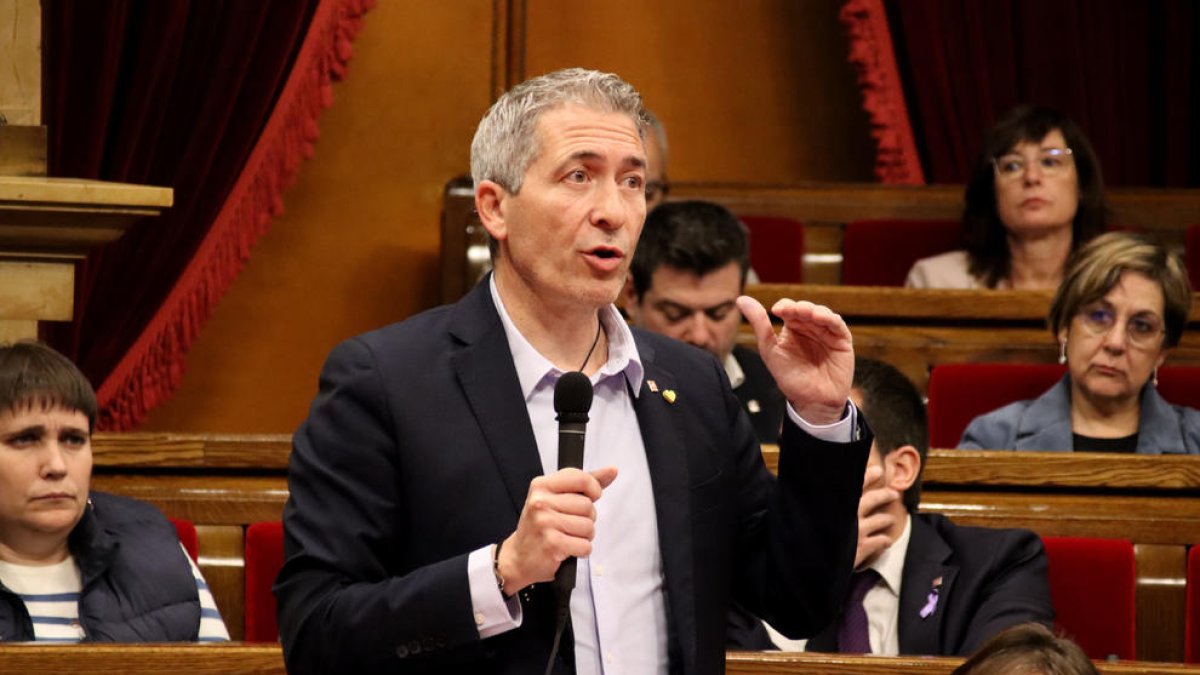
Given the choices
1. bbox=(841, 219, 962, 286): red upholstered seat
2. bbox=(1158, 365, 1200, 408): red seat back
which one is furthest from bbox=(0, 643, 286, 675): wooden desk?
bbox=(841, 219, 962, 286): red upholstered seat

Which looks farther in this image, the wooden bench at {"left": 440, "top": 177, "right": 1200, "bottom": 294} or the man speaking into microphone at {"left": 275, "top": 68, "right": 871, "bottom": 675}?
the wooden bench at {"left": 440, "top": 177, "right": 1200, "bottom": 294}

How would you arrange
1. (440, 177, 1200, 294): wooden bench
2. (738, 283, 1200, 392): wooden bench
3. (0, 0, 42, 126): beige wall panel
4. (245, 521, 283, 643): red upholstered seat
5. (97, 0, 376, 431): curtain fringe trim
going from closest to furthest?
(245, 521, 283, 643): red upholstered seat
(0, 0, 42, 126): beige wall panel
(738, 283, 1200, 392): wooden bench
(97, 0, 376, 431): curtain fringe trim
(440, 177, 1200, 294): wooden bench

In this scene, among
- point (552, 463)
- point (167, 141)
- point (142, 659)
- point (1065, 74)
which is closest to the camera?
point (552, 463)

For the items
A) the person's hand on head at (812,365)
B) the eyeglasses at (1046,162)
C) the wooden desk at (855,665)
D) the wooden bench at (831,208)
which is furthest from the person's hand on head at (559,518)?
the wooden bench at (831,208)

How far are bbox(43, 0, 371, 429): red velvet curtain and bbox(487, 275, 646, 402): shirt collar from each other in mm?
1245

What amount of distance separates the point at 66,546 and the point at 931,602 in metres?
0.56

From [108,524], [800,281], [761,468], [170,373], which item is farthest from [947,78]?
[761,468]

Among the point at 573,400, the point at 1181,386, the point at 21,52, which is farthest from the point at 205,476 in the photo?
the point at 1181,386

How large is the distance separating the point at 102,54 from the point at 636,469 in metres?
1.32

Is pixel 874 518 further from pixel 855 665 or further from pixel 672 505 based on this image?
pixel 672 505

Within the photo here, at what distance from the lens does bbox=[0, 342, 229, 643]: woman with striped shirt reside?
1127mm

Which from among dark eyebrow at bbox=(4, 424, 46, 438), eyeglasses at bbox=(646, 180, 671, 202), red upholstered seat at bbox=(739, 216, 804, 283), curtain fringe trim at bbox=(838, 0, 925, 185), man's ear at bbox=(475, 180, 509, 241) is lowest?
dark eyebrow at bbox=(4, 424, 46, 438)

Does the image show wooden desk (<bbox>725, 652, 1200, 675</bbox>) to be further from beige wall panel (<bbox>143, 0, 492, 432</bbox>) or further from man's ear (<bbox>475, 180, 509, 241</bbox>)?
beige wall panel (<bbox>143, 0, 492, 432</bbox>)

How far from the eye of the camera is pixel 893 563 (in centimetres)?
115
